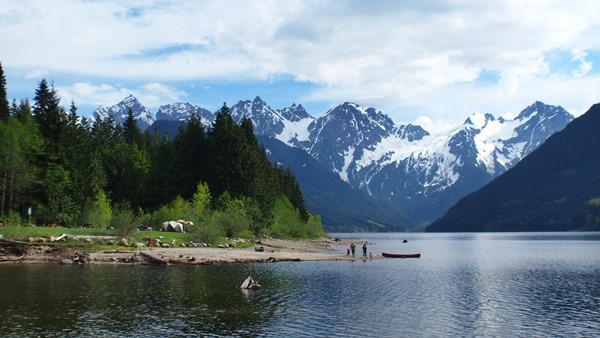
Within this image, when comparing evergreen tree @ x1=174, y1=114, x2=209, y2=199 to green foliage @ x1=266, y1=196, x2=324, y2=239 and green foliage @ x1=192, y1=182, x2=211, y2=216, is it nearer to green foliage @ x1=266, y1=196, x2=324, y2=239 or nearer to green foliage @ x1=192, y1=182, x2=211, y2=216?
green foliage @ x1=192, y1=182, x2=211, y2=216

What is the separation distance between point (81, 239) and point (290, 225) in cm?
8635

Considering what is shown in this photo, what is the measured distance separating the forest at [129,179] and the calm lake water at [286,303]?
28.8m

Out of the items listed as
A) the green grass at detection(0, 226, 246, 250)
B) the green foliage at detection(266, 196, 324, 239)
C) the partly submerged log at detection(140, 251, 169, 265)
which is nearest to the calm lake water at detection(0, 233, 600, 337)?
the partly submerged log at detection(140, 251, 169, 265)

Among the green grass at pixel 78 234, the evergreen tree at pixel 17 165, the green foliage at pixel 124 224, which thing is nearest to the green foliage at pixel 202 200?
the green grass at pixel 78 234

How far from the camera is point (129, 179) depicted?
13175 centimetres

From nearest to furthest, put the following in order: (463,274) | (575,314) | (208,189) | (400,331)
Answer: (400,331) → (575,314) → (463,274) → (208,189)

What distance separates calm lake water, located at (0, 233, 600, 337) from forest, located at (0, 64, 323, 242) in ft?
94.5

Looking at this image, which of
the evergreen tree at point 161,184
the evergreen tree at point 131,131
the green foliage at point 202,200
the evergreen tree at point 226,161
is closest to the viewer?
the green foliage at point 202,200

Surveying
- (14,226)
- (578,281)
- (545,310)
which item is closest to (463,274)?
(578,281)

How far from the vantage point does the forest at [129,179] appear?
9369 cm

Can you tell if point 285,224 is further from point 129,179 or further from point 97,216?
point 97,216

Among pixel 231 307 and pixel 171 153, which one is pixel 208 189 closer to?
pixel 171 153

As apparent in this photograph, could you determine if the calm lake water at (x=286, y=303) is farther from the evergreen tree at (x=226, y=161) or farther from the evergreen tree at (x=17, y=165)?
the evergreen tree at (x=226, y=161)

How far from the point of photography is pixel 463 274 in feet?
244
